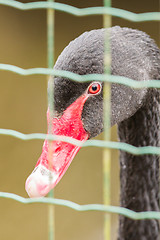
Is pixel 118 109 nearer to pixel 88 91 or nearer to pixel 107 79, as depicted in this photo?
pixel 88 91

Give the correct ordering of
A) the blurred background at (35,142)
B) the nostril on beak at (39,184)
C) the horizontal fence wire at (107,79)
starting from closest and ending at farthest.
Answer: the horizontal fence wire at (107,79) < the nostril on beak at (39,184) < the blurred background at (35,142)

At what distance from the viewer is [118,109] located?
1715 millimetres

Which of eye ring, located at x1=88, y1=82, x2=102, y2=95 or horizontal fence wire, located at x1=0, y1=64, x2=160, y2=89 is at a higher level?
eye ring, located at x1=88, y1=82, x2=102, y2=95

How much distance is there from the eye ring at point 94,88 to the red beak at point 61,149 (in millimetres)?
22

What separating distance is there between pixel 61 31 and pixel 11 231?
5.50ft

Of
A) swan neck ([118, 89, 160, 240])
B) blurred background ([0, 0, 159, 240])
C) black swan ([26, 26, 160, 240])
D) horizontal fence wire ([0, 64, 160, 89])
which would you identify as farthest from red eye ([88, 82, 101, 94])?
blurred background ([0, 0, 159, 240])

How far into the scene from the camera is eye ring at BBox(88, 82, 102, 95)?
5.28ft

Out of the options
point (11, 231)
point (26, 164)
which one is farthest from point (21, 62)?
point (11, 231)

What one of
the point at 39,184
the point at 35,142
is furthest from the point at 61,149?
the point at 35,142

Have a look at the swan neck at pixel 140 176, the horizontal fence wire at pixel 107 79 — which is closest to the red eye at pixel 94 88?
the swan neck at pixel 140 176

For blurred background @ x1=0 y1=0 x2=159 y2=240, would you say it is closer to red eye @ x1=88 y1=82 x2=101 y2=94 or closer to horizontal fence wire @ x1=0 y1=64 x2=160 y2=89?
red eye @ x1=88 y1=82 x2=101 y2=94

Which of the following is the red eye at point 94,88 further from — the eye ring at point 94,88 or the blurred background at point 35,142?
the blurred background at point 35,142

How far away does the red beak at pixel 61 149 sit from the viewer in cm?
151

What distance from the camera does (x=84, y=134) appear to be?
167 cm
